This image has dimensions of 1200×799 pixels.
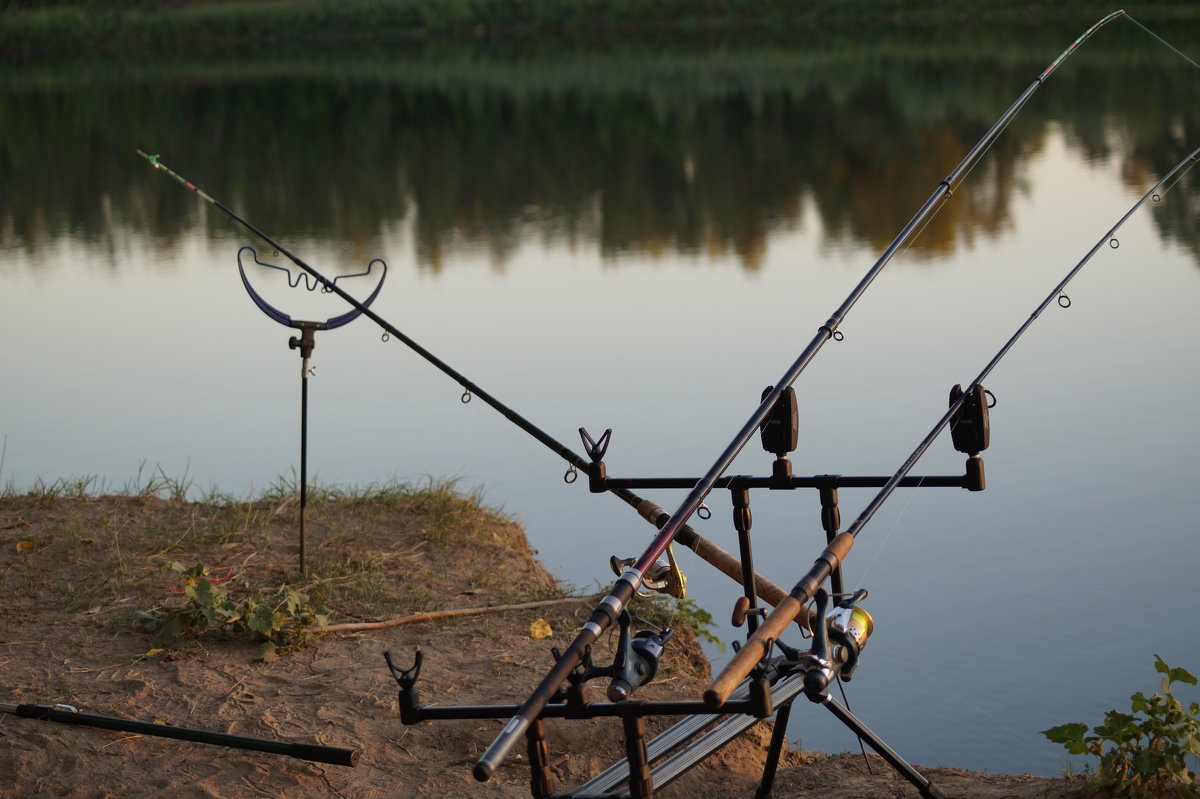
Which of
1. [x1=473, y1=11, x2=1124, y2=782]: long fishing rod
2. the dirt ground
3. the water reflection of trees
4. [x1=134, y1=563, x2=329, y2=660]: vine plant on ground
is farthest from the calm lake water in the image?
[x1=473, y1=11, x2=1124, y2=782]: long fishing rod

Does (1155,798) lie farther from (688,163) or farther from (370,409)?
(688,163)

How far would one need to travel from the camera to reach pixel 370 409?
6.57 m

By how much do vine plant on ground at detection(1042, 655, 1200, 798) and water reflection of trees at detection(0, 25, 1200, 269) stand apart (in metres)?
7.33

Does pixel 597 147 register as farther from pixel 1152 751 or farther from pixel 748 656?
pixel 748 656

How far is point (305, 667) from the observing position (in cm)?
339

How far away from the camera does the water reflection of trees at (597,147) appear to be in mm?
11773

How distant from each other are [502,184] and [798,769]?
11.8 metres

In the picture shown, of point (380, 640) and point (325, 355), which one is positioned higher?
point (325, 355)

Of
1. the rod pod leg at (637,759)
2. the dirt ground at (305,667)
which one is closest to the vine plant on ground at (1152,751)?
the dirt ground at (305,667)

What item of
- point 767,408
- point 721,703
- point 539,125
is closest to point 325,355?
point 767,408

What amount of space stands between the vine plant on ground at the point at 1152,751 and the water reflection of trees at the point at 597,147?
7.33m

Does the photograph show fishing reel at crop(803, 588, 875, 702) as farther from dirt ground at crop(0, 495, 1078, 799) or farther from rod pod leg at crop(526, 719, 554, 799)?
dirt ground at crop(0, 495, 1078, 799)

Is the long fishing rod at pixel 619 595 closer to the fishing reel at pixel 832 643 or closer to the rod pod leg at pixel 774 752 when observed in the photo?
the fishing reel at pixel 832 643

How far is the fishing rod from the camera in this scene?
2820 mm
